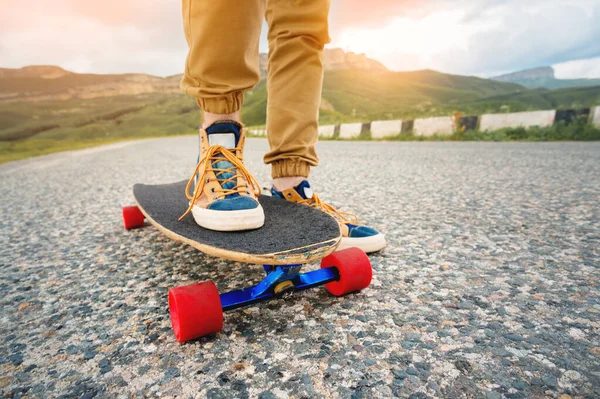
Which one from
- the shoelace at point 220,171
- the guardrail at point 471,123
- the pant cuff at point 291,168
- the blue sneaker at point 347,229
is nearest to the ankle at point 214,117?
the shoelace at point 220,171

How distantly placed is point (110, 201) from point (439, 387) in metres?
2.83

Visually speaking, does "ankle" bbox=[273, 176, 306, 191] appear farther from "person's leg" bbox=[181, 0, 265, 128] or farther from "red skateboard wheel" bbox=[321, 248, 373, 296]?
"red skateboard wheel" bbox=[321, 248, 373, 296]

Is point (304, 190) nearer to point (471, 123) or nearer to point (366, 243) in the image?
point (366, 243)

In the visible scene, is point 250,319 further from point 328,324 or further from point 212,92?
point 212,92

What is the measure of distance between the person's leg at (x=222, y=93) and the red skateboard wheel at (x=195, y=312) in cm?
33

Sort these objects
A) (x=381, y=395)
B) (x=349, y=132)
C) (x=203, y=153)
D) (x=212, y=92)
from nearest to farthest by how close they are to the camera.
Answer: (x=381, y=395)
(x=212, y=92)
(x=203, y=153)
(x=349, y=132)

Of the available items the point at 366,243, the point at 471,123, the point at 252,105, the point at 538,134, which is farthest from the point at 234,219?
the point at 252,105

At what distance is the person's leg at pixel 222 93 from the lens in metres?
1.27

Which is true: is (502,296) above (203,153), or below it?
below

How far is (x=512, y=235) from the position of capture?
5.56 ft

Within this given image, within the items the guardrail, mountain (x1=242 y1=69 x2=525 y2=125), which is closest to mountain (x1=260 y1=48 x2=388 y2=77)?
mountain (x1=242 y1=69 x2=525 y2=125)

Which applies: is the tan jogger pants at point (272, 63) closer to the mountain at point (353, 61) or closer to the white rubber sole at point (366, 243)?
the white rubber sole at point (366, 243)

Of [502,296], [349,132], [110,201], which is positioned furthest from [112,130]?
A: [502,296]

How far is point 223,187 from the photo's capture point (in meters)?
1.40
